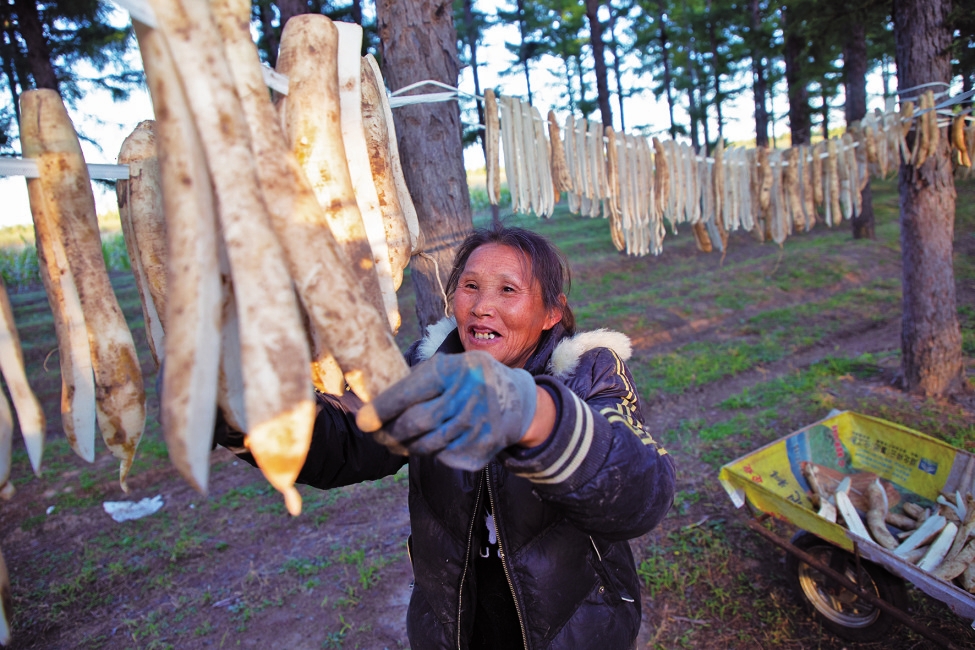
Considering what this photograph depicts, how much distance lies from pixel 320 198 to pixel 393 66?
7.22 feet

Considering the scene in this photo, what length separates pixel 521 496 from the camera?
1.71 meters

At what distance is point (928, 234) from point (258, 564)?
6.71 m

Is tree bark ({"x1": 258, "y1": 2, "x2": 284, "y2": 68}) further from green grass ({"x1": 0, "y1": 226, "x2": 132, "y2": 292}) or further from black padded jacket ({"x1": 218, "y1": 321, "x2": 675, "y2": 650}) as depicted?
black padded jacket ({"x1": 218, "y1": 321, "x2": 675, "y2": 650})

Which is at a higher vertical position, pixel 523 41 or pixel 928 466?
pixel 523 41

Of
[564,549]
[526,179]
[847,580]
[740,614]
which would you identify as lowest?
[740,614]

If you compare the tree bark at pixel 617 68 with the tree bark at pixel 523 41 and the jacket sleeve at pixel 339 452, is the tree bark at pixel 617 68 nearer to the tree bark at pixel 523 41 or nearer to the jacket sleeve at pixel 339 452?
the tree bark at pixel 523 41

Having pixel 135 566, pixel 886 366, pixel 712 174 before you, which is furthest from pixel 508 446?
pixel 886 366

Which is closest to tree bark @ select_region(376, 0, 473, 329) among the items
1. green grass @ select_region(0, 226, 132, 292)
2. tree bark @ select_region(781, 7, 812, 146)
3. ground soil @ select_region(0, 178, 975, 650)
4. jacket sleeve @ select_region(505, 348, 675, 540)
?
jacket sleeve @ select_region(505, 348, 675, 540)

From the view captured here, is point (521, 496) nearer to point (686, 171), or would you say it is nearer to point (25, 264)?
point (686, 171)

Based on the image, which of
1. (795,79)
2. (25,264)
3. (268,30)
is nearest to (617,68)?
(795,79)

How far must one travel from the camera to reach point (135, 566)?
4199mm

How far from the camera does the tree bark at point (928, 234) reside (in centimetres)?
513

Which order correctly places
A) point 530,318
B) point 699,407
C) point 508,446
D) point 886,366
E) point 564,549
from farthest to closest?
point 886,366
point 699,407
point 530,318
point 564,549
point 508,446

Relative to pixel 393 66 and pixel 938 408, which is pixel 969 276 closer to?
pixel 938 408
